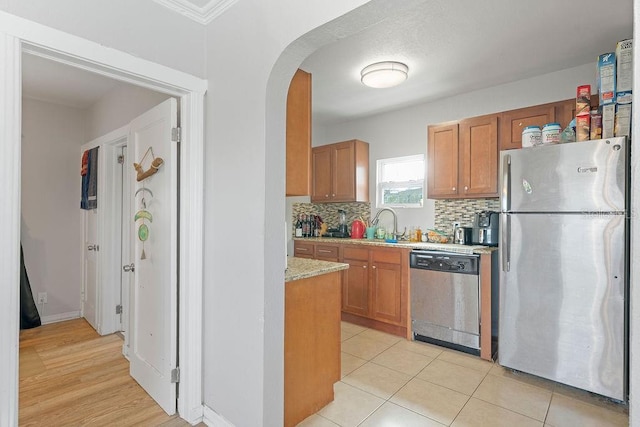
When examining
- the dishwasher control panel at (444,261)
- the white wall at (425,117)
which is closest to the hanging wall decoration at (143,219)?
the dishwasher control panel at (444,261)

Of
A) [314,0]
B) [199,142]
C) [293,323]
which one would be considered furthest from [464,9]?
[293,323]

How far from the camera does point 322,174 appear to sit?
4695 mm

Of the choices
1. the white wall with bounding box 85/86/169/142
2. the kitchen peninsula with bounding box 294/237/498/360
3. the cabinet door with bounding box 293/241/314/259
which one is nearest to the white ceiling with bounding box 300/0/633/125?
the white wall with bounding box 85/86/169/142

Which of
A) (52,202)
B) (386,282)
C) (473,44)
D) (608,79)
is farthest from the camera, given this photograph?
(52,202)

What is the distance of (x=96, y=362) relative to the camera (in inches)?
113

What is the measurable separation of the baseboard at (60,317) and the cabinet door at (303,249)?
2801mm

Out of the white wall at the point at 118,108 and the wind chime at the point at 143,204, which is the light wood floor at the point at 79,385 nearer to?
the wind chime at the point at 143,204

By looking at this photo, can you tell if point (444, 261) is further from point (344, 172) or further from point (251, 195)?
point (251, 195)

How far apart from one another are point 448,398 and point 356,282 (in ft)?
5.41

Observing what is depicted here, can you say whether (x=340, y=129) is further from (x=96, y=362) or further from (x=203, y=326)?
(x=96, y=362)

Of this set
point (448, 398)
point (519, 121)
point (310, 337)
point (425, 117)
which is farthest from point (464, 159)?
point (310, 337)

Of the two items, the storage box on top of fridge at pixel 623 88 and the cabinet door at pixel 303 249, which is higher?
the storage box on top of fridge at pixel 623 88

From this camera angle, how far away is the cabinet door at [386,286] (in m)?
3.45

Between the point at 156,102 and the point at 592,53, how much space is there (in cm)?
368
